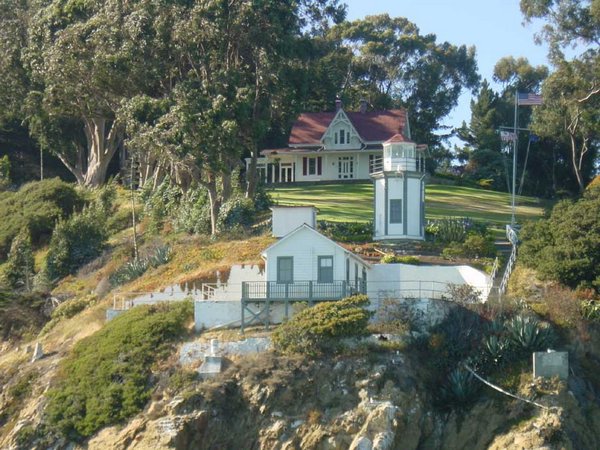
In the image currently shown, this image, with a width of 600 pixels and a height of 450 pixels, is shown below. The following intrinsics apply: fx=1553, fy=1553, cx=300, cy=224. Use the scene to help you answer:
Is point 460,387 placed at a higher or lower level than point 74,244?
lower

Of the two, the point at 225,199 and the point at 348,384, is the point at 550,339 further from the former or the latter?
the point at 225,199

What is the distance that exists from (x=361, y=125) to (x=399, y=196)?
1053 inches

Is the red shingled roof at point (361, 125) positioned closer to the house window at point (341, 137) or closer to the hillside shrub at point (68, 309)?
the house window at point (341, 137)

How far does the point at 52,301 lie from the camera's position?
6538 centimetres

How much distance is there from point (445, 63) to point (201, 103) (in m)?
43.3

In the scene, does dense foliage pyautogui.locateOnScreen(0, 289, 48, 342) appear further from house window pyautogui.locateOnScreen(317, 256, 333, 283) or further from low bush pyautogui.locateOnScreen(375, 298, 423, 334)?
low bush pyautogui.locateOnScreen(375, 298, 423, 334)

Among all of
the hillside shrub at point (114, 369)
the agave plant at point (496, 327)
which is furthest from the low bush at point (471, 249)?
the hillside shrub at point (114, 369)

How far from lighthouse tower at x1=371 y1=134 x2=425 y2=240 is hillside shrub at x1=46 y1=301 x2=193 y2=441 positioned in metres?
13.5

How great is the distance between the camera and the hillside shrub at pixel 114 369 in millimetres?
52406

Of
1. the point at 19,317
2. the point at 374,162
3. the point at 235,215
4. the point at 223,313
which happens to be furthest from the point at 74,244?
the point at 374,162

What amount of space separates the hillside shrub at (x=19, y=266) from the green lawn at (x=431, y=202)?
42.7 ft

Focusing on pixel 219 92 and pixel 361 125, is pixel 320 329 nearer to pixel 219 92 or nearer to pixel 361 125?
pixel 219 92

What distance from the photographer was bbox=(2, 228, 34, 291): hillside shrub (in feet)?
233

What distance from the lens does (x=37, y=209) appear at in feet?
254
